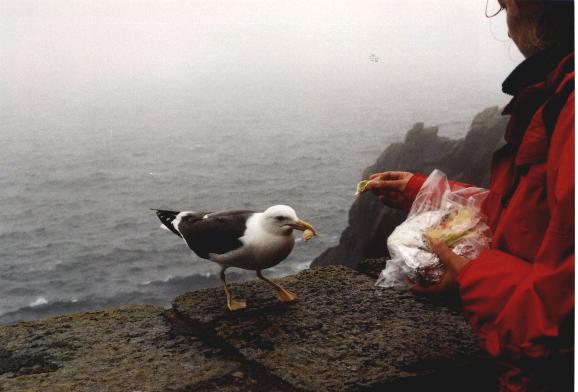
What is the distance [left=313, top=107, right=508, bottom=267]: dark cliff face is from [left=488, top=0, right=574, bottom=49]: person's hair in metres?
42.0

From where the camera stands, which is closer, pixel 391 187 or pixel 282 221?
pixel 391 187

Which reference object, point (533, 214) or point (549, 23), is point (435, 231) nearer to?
point (533, 214)

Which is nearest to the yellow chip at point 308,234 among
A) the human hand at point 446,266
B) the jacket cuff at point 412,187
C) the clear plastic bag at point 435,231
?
the jacket cuff at point 412,187

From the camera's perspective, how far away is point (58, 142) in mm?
185875

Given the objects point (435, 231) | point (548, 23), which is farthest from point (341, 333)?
point (548, 23)

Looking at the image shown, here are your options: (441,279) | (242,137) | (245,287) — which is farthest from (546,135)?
(242,137)

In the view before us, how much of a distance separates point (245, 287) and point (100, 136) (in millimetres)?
201045

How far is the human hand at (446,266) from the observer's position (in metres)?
2.32

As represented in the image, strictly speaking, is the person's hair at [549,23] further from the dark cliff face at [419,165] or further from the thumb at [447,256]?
the dark cliff face at [419,165]

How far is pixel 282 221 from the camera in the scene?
4.09 m

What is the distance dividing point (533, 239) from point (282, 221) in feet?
7.17

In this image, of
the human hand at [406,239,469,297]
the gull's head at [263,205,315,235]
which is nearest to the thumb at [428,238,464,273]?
the human hand at [406,239,469,297]

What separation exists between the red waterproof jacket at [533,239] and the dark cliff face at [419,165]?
41.9 meters

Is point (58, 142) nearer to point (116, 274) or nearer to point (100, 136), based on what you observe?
point (100, 136)
